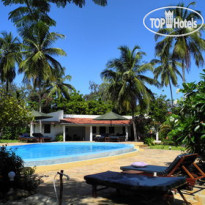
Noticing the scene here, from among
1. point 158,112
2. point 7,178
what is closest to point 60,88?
point 158,112

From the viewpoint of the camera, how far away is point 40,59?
81.5 feet

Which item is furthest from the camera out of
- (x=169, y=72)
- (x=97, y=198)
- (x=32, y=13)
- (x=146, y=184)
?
(x=169, y=72)

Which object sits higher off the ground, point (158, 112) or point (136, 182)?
point (158, 112)

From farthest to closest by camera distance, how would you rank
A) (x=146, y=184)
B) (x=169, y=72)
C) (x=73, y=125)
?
(x=169, y=72), (x=73, y=125), (x=146, y=184)

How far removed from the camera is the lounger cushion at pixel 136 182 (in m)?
4.28

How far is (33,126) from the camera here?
28.3 meters

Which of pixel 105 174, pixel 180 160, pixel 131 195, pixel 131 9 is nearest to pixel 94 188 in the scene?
pixel 105 174

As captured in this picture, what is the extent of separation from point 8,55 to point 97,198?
25.4m

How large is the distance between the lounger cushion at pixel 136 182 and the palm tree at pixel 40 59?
20.9 m

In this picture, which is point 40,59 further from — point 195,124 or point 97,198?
point 97,198

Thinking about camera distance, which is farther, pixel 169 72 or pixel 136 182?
pixel 169 72

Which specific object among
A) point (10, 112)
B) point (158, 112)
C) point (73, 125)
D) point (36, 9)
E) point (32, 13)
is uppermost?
point (36, 9)

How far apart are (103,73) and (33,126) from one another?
1168 centimetres

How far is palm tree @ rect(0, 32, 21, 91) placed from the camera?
26506mm
